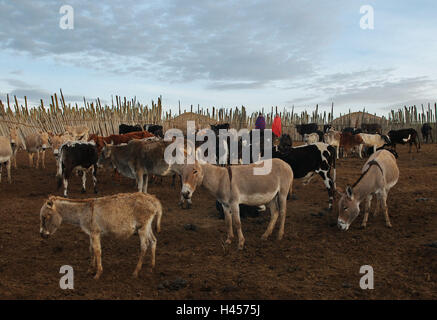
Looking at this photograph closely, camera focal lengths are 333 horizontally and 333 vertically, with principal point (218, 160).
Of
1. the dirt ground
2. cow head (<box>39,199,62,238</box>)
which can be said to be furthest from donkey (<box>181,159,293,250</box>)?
cow head (<box>39,199,62,238</box>)

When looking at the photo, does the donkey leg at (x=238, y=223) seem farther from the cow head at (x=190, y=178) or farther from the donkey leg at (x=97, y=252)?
the donkey leg at (x=97, y=252)

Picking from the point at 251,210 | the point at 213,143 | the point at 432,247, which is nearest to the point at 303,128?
the point at 213,143

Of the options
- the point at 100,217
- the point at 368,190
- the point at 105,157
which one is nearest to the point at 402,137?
the point at 368,190

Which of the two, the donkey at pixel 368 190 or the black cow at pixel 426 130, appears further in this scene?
the black cow at pixel 426 130

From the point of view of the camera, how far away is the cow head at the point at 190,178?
606 centimetres

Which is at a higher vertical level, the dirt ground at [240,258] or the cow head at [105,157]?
the cow head at [105,157]

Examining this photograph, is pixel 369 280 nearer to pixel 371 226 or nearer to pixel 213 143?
pixel 371 226

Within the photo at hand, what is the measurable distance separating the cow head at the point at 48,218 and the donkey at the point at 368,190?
549 cm

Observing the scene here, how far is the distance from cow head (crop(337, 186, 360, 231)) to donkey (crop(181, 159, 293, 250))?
4.06 ft

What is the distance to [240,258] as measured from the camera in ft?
19.5

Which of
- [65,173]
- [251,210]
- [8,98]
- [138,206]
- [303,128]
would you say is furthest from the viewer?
[303,128]

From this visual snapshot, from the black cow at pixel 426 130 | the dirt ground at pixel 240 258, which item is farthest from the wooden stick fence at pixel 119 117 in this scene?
the dirt ground at pixel 240 258

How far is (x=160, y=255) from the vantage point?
6059 mm

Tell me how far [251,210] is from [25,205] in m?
6.40
